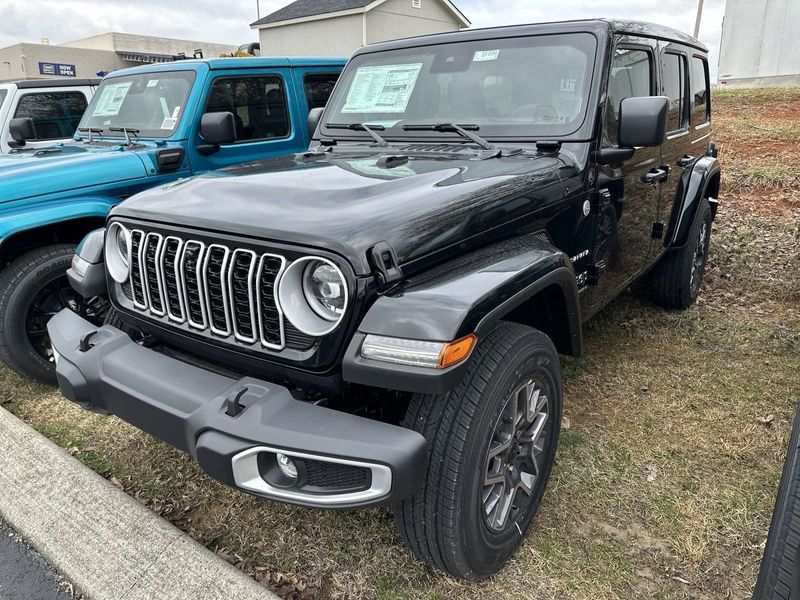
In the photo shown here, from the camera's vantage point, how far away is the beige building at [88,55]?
2497 cm

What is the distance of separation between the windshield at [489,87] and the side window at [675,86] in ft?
3.82

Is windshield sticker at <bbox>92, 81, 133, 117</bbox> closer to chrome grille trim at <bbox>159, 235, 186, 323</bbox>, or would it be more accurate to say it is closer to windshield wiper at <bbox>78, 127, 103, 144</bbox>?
windshield wiper at <bbox>78, 127, 103, 144</bbox>

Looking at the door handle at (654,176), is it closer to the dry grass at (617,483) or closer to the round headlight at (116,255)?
the dry grass at (617,483)

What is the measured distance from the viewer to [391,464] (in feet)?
5.62

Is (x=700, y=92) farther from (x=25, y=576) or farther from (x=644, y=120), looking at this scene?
(x=25, y=576)

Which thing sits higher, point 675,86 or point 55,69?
point 55,69

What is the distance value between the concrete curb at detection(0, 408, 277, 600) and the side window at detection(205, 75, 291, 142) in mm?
2833

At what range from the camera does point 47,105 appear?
6680 millimetres

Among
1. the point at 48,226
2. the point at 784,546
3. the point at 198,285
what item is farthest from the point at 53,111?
the point at 784,546

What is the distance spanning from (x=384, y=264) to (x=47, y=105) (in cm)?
640

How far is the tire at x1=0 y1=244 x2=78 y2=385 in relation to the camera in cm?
359

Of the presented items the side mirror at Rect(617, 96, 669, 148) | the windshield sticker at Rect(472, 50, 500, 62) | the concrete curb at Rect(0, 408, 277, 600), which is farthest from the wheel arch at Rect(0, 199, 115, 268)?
the side mirror at Rect(617, 96, 669, 148)

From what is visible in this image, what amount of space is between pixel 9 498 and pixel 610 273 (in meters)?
3.14

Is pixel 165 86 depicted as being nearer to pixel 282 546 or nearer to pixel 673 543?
pixel 282 546
